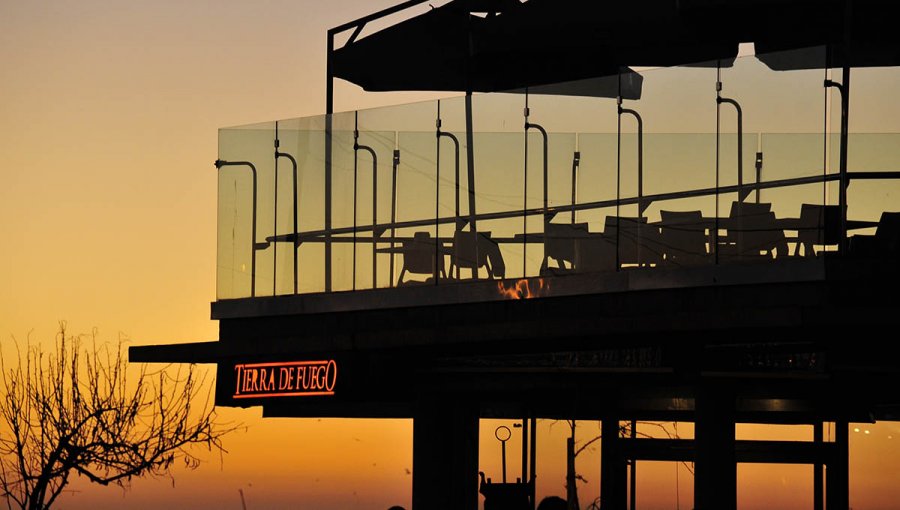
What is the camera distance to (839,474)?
2158cm

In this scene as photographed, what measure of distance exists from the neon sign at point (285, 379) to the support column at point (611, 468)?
165 inches

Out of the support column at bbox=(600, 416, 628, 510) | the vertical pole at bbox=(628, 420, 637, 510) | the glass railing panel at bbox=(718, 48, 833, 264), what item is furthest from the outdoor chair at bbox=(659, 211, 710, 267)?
the vertical pole at bbox=(628, 420, 637, 510)

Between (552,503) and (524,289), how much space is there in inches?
252

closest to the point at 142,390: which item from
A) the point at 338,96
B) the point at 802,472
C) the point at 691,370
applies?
the point at 338,96

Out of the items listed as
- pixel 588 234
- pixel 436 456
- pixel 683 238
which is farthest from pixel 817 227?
pixel 436 456

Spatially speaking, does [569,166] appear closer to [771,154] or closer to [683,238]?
[683,238]

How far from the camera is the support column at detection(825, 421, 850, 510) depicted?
2145cm

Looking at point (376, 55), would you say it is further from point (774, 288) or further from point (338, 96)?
point (774, 288)

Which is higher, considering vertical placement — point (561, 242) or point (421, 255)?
point (561, 242)

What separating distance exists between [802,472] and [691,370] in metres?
5.68

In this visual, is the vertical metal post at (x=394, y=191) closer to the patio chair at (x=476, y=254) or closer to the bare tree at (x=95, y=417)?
the patio chair at (x=476, y=254)

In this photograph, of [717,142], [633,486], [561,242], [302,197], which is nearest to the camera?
[717,142]

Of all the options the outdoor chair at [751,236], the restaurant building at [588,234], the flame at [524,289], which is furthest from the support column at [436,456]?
the outdoor chair at [751,236]

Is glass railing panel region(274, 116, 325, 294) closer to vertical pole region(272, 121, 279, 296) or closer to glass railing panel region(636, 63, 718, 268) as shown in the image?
vertical pole region(272, 121, 279, 296)
